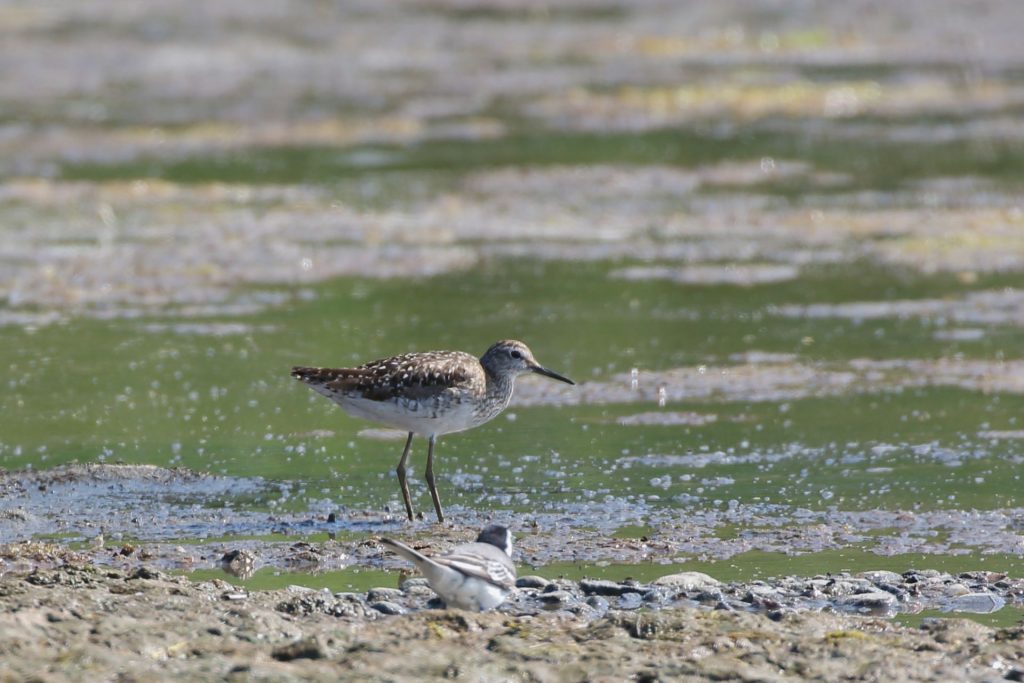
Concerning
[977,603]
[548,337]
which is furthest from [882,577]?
[548,337]

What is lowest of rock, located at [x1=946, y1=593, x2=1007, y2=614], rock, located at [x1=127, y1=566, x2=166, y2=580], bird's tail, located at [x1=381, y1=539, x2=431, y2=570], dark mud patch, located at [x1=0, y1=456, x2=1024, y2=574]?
dark mud patch, located at [x1=0, y1=456, x2=1024, y2=574]

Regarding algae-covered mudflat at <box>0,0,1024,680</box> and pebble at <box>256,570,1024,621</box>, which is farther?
algae-covered mudflat at <box>0,0,1024,680</box>

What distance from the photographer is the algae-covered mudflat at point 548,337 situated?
896cm

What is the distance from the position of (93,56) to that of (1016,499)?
97.2ft

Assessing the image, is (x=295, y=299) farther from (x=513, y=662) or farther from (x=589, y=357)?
(x=513, y=662)

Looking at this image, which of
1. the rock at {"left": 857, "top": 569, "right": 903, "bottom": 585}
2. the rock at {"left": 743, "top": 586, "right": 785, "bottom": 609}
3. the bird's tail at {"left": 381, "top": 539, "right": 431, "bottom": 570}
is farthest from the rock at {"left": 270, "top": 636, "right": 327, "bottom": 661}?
the rock at {"left": 857, "top": 569, "right": 903, "bottom": 585}

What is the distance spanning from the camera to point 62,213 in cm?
2230

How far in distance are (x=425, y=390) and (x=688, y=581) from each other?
106 inches

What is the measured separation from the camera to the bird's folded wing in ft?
27.7

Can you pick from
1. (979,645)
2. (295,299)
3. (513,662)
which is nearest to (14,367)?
(295,299)

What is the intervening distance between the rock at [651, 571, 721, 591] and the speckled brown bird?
6.89ft

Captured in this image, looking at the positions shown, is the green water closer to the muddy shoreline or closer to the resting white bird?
the muddy shoreline

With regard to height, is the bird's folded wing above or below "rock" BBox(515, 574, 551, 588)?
above

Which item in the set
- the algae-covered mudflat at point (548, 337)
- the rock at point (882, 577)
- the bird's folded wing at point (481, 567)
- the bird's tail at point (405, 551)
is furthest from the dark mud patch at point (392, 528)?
the bird's tail at point (405, 551)
